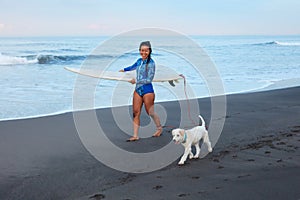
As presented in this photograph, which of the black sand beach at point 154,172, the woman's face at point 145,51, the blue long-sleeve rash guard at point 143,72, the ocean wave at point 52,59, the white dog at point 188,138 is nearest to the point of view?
the black sand beach at point 154,172

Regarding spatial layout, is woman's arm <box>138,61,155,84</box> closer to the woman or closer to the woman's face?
the woman

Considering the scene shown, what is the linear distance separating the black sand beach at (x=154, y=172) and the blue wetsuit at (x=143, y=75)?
88cm

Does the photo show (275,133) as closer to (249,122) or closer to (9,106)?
(249,122)

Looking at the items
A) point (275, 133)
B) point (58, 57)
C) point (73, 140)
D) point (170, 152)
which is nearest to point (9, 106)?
point (73, 140)

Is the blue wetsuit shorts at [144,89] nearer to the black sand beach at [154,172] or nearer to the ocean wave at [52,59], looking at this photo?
the black sand beach at [154,172]

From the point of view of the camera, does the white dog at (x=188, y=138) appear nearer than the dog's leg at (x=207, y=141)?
Yes

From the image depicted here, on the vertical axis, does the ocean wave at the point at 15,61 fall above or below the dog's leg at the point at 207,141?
above

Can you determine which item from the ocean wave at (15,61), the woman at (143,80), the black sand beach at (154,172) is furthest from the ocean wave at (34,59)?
the woman at (143,80)

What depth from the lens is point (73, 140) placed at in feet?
21.6

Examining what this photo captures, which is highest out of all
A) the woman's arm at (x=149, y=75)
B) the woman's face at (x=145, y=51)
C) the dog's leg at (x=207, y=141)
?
the woman's face at (x=145, y=51)

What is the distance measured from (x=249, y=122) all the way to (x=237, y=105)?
227 centimetres

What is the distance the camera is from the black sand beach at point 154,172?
162 inches

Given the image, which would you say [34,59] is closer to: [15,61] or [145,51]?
[15,61]

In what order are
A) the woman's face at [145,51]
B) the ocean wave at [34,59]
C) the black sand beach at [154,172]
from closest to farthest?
the black sand beach at [154,172] < the woman's face at [145,51] < the ocean wave at [34,59]
